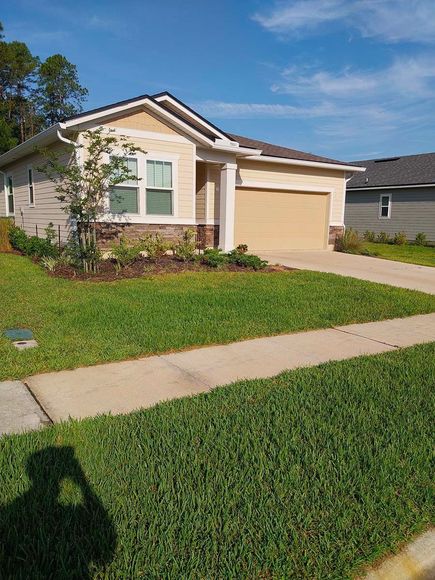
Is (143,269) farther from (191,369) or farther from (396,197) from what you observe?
(396,197)

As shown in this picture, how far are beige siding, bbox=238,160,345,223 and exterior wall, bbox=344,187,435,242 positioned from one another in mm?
7997

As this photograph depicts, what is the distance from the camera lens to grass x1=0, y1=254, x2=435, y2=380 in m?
5.16

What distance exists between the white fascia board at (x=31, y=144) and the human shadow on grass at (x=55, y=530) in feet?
32.0

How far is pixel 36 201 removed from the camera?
1506 centimetres

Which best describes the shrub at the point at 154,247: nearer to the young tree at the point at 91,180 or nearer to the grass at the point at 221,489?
the young tree at the point at 91,180

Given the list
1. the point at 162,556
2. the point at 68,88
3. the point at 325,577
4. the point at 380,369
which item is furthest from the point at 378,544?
the point at 68,88

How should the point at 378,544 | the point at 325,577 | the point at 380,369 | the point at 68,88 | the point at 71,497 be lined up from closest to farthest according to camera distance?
the point at 325,577
the point at 378,544
the point at 71,497
the point at 380,369
the point at 68,88

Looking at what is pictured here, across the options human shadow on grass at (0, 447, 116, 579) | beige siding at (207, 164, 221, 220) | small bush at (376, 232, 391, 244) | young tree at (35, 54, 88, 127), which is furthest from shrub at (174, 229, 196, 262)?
young tree at (35, 54, 88, 127)

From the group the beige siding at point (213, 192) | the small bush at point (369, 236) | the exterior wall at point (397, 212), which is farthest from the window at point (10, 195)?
the exterior wall at point (397, 212)

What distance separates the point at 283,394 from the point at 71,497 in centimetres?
204

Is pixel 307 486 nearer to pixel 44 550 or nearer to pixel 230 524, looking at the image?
pixel 230 524

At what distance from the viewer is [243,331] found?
19.7 ft

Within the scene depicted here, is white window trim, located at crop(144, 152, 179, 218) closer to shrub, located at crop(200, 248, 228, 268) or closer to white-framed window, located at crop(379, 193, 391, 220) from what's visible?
shrub, located at crop(200, 248, 228, 268)

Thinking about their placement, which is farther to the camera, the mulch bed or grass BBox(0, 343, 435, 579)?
the mulch bed
